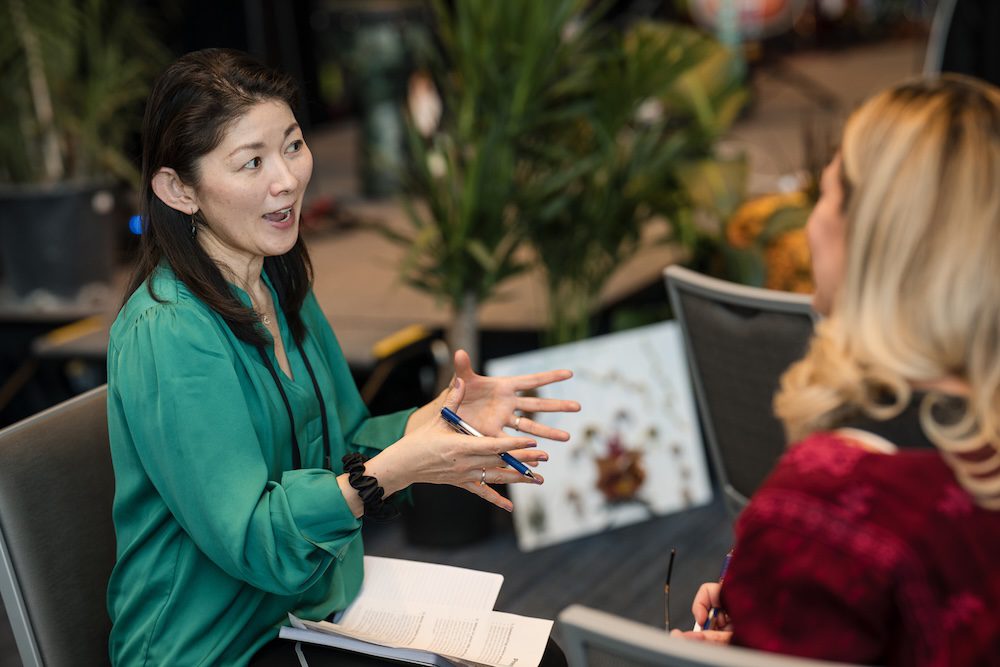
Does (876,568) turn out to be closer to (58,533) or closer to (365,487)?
(365,487)

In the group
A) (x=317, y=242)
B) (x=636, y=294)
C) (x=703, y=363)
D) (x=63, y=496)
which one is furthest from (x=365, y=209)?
(x=63, y=496)

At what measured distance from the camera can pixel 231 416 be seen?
131cm

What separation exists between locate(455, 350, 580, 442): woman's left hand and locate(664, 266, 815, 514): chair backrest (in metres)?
0.47

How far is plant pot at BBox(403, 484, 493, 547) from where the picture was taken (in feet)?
9.77

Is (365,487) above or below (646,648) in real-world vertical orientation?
below

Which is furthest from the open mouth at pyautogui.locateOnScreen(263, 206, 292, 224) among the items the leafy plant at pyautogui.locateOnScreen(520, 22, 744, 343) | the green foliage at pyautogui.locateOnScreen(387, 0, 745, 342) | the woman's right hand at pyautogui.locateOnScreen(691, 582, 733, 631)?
the leafy plant at pyautogui.locateOnScreen(520, 22, 744, 343)

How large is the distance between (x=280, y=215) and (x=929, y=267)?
87 cm

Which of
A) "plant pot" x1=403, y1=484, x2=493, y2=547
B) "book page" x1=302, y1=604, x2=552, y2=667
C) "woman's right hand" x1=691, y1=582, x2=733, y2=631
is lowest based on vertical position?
"plant pot" x1=403, y1=484, x2=493, y2=547

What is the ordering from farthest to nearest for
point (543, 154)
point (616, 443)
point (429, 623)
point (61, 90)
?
point (61, 90) < point (616, 443) < point (543, 154) < point (429, 623)

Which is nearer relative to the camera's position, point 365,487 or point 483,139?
point 365,487

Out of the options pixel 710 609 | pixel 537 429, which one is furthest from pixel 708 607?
A: pixel 537 429

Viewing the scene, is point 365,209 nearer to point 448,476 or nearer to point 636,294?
point 636,294

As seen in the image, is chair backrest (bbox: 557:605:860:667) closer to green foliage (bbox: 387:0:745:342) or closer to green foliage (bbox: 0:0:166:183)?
green foliage (bbox: 387:0:745:342)

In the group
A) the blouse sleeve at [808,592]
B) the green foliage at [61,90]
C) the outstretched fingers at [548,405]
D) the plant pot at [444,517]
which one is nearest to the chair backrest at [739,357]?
the outstretched fingers at [548,405]
